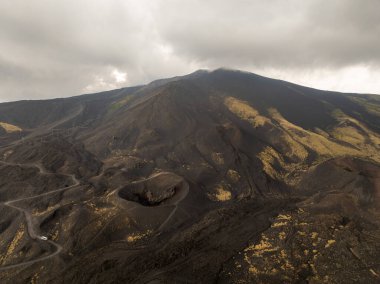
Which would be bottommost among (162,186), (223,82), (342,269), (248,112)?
(342,269)

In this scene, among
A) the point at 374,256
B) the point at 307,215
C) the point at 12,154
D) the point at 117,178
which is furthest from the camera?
the point at 12,154

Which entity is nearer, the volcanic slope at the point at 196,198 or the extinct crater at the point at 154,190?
the volcanic slope at the point at 196,198

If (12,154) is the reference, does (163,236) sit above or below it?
below

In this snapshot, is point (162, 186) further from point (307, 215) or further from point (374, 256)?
point (374, 256)

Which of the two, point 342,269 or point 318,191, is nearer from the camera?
point 342,269

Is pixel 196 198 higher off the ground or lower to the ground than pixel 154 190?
lower

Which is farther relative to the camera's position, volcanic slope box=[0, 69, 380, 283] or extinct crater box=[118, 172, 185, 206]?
extinct crater box=[118, 172, 185, 206]

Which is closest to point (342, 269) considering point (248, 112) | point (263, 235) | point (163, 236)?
point (263, 235)

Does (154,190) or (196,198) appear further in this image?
(154,190)
